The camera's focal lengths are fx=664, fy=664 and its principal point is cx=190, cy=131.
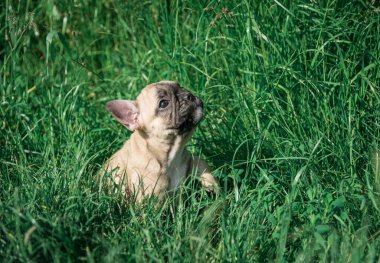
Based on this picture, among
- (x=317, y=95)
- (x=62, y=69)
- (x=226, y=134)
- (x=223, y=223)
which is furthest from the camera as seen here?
(x=62, y=69)

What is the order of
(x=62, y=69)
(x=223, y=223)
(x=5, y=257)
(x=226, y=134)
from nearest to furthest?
(x=5, y=257), (x=223, y=223), (x=226, y=134), (x=62, y=69)

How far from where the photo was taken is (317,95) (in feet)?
15.4

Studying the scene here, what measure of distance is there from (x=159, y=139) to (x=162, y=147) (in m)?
0.06

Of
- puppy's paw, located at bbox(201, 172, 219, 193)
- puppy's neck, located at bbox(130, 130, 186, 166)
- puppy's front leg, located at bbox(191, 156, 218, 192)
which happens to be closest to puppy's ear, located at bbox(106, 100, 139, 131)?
puppy's neck, located at bbox(130, 130, 186, 166)

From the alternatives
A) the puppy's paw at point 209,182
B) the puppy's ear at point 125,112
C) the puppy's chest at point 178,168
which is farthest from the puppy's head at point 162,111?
the puppy's paw at point 209,182

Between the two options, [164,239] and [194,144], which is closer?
[164,239]

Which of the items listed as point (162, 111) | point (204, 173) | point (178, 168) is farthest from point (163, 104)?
point (204, 173)

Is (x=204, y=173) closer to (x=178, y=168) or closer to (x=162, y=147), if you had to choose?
(x=178, y=168)

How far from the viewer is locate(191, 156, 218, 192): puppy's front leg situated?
4.57 metres

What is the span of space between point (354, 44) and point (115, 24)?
2.71 meters

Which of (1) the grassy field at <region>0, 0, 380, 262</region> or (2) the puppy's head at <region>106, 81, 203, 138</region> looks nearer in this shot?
(1) the grassy field at <region>0, 0, 380, 262</region>

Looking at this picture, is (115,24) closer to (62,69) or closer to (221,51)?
(62,69)

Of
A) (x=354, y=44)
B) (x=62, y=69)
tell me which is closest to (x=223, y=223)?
(x=354, y=44)

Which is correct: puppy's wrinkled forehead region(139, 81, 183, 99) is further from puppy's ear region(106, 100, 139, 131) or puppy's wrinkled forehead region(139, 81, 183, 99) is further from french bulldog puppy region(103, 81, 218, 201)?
puppy's ear region(106, 100, 139, 131)
